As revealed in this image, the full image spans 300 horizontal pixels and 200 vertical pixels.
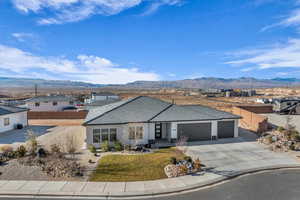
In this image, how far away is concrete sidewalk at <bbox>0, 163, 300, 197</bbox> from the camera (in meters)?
9.67

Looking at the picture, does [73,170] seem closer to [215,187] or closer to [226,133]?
[215,187]

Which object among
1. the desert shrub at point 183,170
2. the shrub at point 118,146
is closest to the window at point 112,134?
the shrub at point 118,146

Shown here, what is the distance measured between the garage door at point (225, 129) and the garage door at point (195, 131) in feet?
4.98

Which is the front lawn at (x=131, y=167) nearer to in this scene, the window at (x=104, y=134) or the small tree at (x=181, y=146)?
the small tree at (x=181, y=146)

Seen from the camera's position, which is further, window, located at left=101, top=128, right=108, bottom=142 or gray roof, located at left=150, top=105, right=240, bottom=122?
→ gray roof, located at left=150, top=105, right=240, bottom=122

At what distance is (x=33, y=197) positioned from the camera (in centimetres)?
934

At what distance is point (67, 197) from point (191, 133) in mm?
13283

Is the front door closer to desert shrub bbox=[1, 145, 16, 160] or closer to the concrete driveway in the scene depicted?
the concrete driveway

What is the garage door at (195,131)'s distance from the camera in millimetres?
19359

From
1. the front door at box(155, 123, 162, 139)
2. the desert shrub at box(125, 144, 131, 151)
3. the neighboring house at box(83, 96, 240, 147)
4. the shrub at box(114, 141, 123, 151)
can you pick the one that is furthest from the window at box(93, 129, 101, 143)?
the front door at box(155, 123, 162, 139)

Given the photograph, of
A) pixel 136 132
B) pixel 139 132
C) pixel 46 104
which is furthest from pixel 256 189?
pixel 46 104

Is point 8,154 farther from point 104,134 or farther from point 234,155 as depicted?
point 234,155

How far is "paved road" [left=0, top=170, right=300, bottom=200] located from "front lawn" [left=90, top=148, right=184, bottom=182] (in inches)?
101

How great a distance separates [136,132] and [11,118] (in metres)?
18.5
